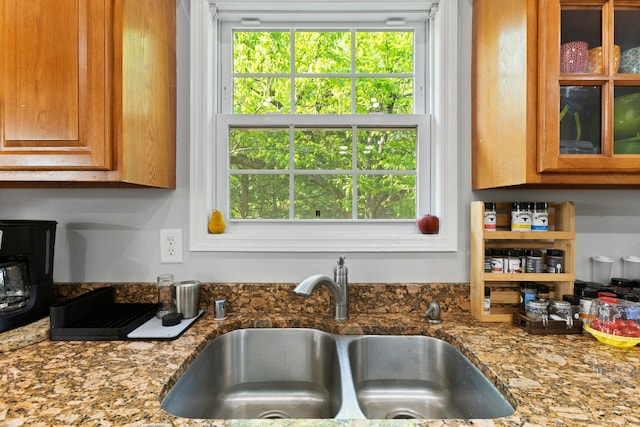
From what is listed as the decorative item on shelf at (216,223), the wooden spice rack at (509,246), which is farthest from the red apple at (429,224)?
the decorative item on shelf at (216,223)

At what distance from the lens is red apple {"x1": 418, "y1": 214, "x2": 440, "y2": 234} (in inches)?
52.1

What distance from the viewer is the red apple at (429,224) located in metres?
1.32

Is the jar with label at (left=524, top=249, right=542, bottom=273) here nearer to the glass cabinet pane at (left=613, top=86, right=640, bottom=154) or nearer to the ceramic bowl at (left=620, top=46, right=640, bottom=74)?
the glass cabinet pane at (left=613, top=86, right=640, bottom=154)

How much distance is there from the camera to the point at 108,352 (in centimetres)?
94

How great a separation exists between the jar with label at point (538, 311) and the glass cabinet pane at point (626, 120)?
0.54 meters

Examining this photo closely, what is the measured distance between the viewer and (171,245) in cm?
131

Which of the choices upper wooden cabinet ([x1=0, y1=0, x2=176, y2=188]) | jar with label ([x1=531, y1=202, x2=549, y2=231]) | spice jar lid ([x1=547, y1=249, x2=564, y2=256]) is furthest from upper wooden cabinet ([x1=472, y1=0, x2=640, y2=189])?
upper wooden cabinet ([x1=0, y1=0, x2=176, y2=188])

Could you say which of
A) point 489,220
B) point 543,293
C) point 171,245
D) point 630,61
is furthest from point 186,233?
point 630,61

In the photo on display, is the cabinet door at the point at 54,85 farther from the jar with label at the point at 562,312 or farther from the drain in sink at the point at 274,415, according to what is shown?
the jar with label at the point at 562,312

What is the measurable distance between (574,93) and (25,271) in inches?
73.4

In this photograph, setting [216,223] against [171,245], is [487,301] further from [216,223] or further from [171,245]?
[171,245]

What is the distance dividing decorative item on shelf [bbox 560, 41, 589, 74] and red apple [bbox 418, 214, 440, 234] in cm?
63

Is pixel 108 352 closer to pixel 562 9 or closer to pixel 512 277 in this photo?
pixel 512 277

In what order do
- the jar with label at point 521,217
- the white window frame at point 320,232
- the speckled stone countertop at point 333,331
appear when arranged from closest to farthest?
the speckled stone countertop at point 333,331
the jar with label at point 521,217
the white window frame at point 320,232
